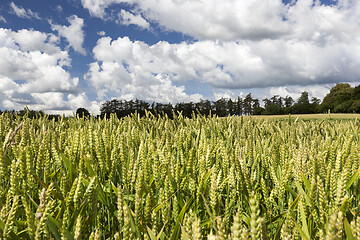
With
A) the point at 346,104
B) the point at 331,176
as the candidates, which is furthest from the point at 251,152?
the point at 346,104

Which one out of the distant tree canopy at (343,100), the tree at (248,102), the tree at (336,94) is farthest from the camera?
the tree at (248,102)

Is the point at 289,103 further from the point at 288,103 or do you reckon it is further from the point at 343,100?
the point at 343,100

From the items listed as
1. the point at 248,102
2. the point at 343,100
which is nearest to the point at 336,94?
the point at 343,100

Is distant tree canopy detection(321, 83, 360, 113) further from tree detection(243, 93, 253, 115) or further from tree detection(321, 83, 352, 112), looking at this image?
tree detection(243, 93, 253, 115)

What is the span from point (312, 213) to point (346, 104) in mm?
61611

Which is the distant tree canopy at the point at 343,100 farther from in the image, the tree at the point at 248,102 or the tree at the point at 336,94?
the tree at the point at 248,102

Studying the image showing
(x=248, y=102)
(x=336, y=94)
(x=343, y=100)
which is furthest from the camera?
(x=248, y=102)

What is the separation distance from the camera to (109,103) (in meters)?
72.5

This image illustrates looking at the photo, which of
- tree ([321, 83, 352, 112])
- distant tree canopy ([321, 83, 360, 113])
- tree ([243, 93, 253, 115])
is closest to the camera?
distant tree canopy ([321, 83, 360, 113])

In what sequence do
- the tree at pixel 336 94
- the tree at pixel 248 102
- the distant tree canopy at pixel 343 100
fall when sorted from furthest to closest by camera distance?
the tree at pixel 248 102 < the tree at pixel 336 94 < the distant tree canopy at pixel 343 100

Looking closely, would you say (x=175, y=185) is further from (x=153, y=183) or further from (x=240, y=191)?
(x=240, y=191)

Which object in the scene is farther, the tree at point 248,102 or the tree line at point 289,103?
the tree at point 248,102

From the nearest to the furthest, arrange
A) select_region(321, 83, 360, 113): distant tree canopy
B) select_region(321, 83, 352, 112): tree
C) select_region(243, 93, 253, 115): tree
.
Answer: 1. select_region(321, 83, 360, 113): distant tree canopy
2. select_region(321, 83, 352, 112): tree
3. select_region(243, 93, 253, 115): tree

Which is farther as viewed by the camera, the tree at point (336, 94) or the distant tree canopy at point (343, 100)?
the tree at point (336, 94)
